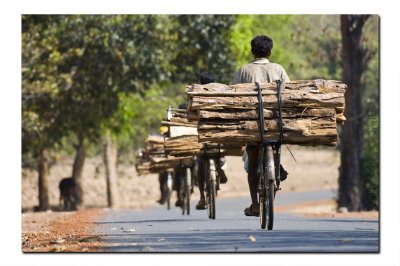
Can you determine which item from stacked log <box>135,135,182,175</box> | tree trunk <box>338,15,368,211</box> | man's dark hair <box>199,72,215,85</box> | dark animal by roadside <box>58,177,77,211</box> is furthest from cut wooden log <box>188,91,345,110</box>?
dark animal by roadside <box>58,177,77,211</box>

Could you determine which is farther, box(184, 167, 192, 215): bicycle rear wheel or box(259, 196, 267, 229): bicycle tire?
box(184, 167, 192, 215): bicycle rear wheel

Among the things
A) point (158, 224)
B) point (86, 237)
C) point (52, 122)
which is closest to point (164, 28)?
point (52, 122)

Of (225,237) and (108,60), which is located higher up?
(108,60)

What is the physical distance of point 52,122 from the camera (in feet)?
133

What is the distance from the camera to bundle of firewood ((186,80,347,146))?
47.8ft

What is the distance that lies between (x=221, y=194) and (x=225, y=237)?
50.1m

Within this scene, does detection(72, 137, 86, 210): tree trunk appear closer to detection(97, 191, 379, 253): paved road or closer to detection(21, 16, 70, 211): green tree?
detection(21, 16, 70, 211): green tree

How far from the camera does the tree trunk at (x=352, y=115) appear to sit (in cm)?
3494

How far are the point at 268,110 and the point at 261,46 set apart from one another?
4.52ft

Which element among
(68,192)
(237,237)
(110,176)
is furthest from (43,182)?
(237,237)

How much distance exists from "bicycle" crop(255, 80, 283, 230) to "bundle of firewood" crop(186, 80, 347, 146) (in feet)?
0.20

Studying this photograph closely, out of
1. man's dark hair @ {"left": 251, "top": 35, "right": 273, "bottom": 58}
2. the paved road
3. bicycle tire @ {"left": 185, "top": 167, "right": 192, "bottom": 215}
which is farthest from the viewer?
bicycle tire @ {"left": 185, "top": 167, "right": 192, "bottom": 215}

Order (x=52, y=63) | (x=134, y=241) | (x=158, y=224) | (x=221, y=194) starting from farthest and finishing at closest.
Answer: (x=221, y=194), (x=52, y=63), (x=158, y=224), (x=134, y=241)

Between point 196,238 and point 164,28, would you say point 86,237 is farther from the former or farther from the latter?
point 164,28
